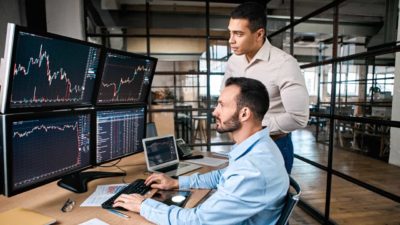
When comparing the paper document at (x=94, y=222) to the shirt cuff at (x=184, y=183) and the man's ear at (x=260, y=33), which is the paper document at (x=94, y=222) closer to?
the shirt cuff at (x=184, y=183)

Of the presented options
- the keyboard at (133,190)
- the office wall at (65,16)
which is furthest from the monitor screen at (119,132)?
the office wall at (65,16)

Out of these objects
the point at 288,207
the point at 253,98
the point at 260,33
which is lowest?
the point at 288,207

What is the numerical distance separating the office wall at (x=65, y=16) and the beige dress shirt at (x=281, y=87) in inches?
90.7

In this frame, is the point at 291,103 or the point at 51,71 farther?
the point at 291,103

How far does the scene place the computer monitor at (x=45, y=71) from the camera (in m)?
0.94

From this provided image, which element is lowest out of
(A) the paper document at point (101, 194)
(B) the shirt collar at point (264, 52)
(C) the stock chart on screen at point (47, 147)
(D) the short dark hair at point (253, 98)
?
(A) the paper document at point (101, 194)

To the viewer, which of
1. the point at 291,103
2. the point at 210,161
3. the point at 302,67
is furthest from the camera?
the point at 302,67

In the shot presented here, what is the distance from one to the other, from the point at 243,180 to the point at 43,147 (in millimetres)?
847

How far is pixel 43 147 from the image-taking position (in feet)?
3.65

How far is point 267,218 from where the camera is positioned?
2.93 ft

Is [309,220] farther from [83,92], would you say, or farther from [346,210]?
[83,92]

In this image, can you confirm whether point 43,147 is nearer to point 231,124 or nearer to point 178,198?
point 178,198

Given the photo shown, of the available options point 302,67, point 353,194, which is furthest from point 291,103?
point 353,194

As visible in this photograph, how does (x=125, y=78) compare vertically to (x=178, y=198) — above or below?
above
